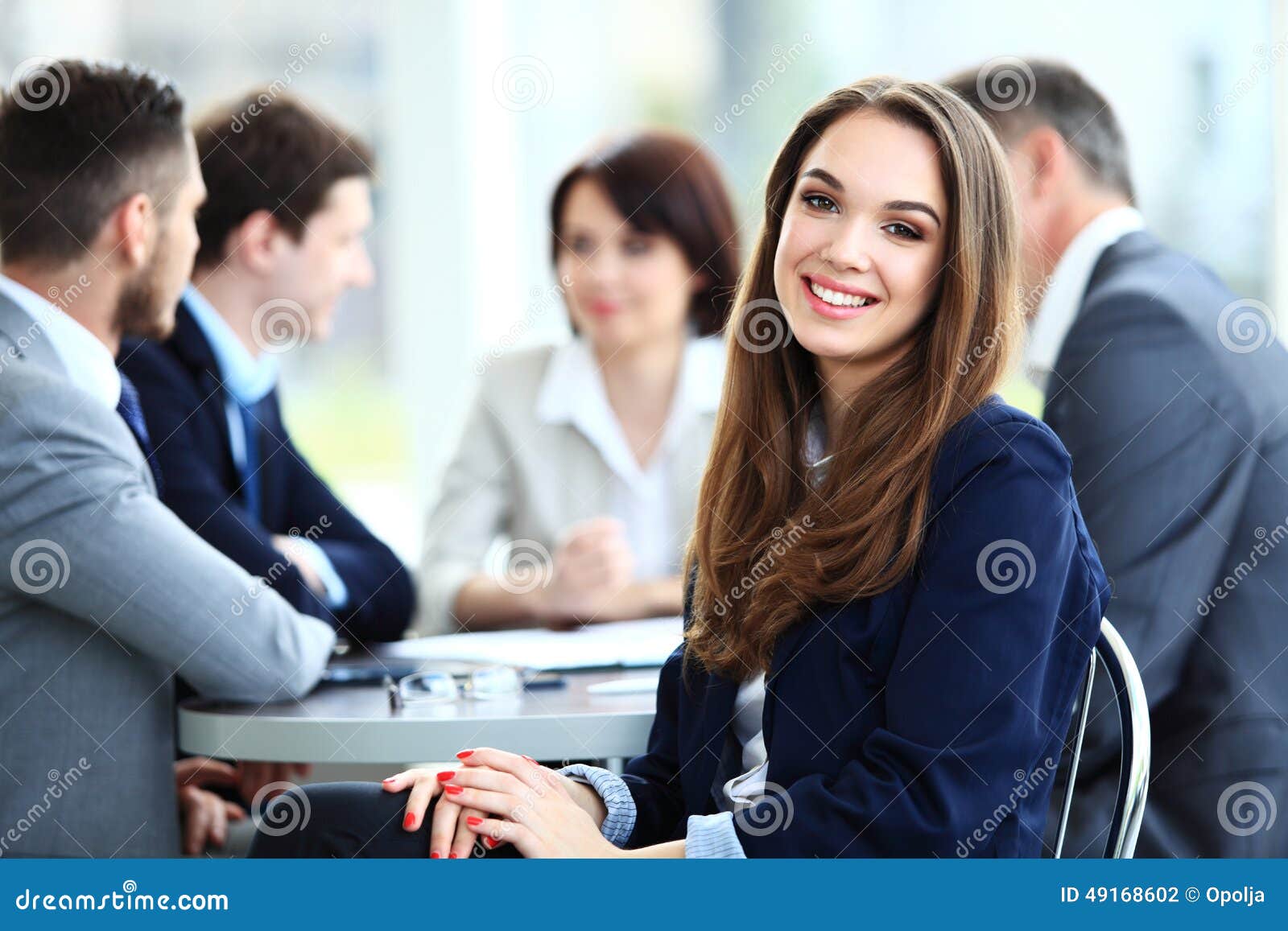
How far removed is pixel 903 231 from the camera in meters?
1.56

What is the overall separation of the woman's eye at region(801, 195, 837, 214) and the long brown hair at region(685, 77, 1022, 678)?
0.25ft

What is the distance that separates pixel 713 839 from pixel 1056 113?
5.08ft

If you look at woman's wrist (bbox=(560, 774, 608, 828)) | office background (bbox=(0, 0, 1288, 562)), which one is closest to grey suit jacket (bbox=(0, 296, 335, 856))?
woman's wrist (bbox=(560, 774, 608, 828))

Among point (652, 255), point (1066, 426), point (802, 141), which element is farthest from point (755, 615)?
A: point (652, 255)

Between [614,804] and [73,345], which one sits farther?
[73,345]

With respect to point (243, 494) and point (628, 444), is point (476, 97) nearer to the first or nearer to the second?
point (628, 444)

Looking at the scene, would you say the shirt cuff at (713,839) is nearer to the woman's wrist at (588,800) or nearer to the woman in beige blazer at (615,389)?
the woman's wrist at (588,800)

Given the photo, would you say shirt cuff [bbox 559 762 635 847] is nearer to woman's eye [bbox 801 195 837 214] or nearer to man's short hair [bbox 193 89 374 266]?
woman's eye [bbox 801 195 837 214]

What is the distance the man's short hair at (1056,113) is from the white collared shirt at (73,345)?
1.49 metres

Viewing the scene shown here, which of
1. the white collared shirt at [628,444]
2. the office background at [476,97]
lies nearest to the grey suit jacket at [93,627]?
the white collared shirt at [628,444]

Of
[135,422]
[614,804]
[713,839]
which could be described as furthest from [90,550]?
[713,839]

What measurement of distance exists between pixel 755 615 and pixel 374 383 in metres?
3.12

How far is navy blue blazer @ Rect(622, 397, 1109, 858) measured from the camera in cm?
136

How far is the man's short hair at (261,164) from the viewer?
2721 mm
